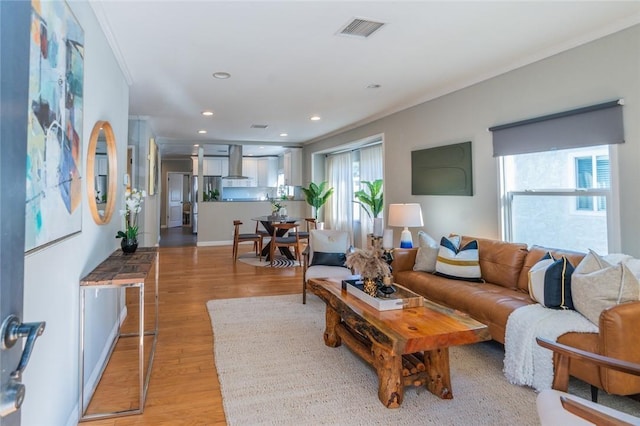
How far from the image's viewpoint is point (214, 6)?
236 centimetres

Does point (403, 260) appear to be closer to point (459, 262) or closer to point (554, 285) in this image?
point (459, 262)

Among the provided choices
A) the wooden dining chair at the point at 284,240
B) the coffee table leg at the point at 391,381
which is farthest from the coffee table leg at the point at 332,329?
the wooden dining chair at the point at 284,240

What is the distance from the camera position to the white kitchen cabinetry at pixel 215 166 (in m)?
10.3

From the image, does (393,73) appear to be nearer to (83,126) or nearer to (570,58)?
(570,58)

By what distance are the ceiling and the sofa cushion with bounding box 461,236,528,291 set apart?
1735mm

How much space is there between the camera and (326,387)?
2.25 metres

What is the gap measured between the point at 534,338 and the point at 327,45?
8.81ft

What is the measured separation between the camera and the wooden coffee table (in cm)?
189

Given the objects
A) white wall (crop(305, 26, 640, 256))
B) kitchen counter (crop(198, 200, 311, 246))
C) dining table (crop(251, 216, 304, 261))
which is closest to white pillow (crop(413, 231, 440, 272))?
white wall (crop(305, 26, 640, 256))

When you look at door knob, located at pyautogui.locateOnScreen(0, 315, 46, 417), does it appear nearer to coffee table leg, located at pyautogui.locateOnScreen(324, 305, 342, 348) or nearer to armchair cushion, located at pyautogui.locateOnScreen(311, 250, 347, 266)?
coffee table leg, located at pyautogui.locateOnScreen(324, 305, 342, 348)

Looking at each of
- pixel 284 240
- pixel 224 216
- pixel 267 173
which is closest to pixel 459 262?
pixel 284 240

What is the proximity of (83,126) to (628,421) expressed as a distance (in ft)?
9.25

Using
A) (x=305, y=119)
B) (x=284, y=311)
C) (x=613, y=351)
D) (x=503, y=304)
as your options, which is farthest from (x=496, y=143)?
(x=305, y=119)

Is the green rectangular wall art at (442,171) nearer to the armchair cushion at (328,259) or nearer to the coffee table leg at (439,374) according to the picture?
the armchair cushion at (328,259)
